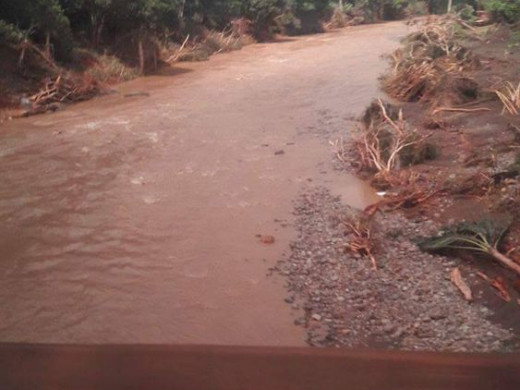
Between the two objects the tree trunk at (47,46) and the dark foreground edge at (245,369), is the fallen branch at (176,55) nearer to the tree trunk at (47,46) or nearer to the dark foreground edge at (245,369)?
the tree trunk at (47,46)

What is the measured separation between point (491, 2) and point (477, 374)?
1731cm

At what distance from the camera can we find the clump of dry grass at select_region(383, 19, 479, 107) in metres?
11.5

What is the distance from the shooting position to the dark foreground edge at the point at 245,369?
1.35m

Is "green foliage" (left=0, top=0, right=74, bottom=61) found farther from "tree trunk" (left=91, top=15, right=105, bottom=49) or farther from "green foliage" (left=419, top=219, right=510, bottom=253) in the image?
"green foliage" (left=419, top=219, right=510, bottom=253)

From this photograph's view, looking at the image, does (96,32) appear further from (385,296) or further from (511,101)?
(385,296)

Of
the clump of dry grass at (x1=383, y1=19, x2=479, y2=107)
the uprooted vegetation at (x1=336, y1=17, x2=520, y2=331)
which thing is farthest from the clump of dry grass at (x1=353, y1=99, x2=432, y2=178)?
the clump of dry grass at (x1=383, y1=19, x2=479, y2=107)

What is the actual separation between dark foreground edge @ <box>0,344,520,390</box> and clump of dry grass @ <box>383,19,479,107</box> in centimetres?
1069

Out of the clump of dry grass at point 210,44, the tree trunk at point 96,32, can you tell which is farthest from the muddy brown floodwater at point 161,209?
the clump of dry grass at point 210,44

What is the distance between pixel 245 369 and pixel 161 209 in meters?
6.21

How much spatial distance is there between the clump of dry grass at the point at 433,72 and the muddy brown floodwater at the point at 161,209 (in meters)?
1.00

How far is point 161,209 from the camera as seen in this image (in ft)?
24.5

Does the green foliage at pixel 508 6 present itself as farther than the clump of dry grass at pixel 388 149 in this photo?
Yes

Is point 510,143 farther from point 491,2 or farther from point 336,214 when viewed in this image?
point 491,2

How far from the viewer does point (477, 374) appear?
1356mm
